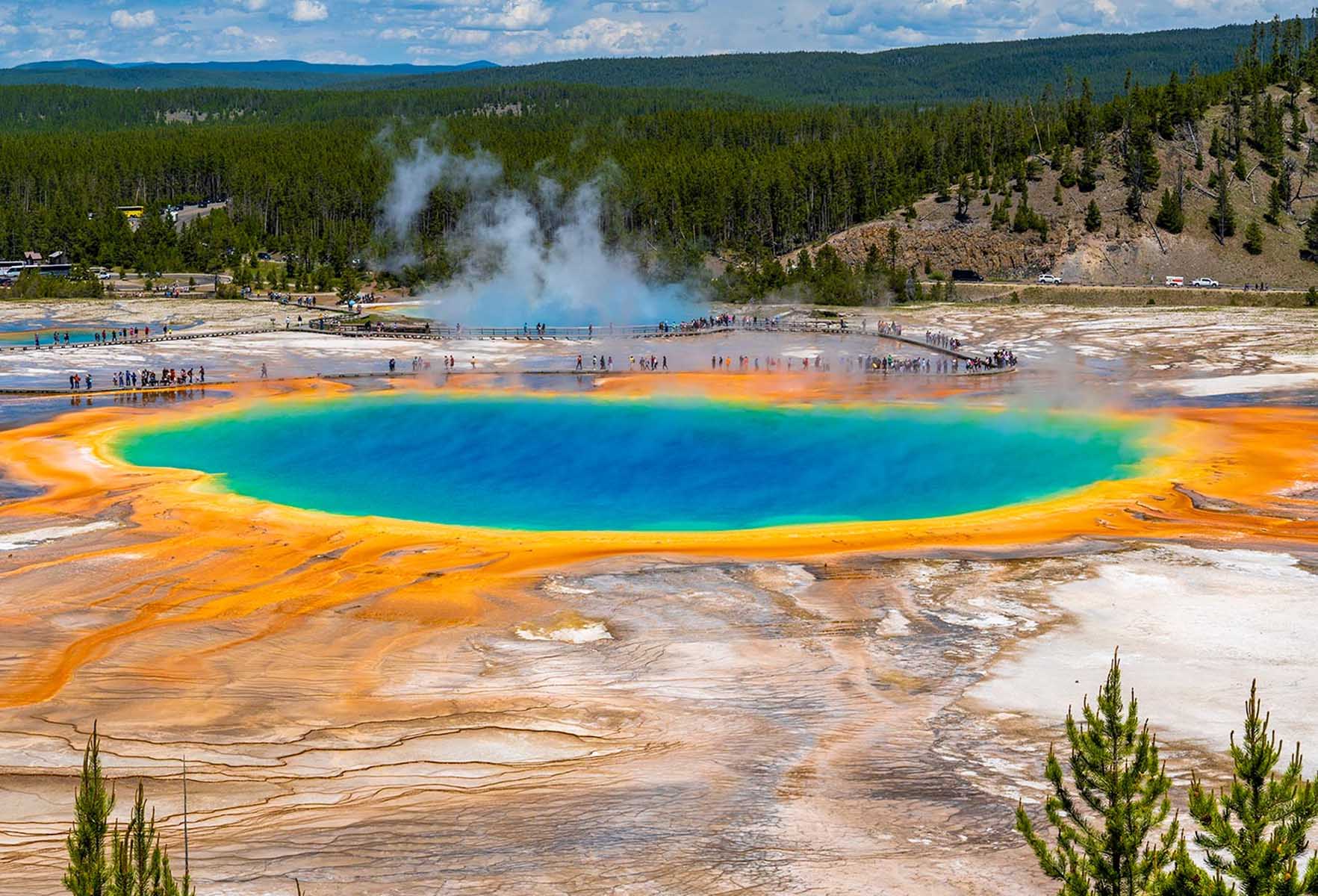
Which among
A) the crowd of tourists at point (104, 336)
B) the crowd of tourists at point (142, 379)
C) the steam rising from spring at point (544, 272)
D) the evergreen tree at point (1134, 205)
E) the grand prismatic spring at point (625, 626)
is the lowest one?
the grand prismatic spring at point (625, 626)

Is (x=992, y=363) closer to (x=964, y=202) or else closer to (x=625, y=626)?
(x=625, y=626)

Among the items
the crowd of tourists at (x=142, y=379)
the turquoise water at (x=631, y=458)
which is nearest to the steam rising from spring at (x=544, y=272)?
the crowd of tourists at (x=142, y=379)

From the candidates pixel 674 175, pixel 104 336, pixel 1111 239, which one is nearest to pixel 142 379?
pixel 104 336

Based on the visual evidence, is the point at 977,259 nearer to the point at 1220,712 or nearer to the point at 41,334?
the point at 41,334

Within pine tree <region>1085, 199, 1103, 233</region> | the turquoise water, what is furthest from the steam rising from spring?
pine tree <region>1085, 199, 1103, 233</region>

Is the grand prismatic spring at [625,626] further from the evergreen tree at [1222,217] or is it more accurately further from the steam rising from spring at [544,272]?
the evergreen tree at [1222,217]

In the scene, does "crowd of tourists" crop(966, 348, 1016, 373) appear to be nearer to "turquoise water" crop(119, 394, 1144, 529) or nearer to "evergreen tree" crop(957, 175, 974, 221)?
"turquoise water" crop(119, 394, 1144, 529)
